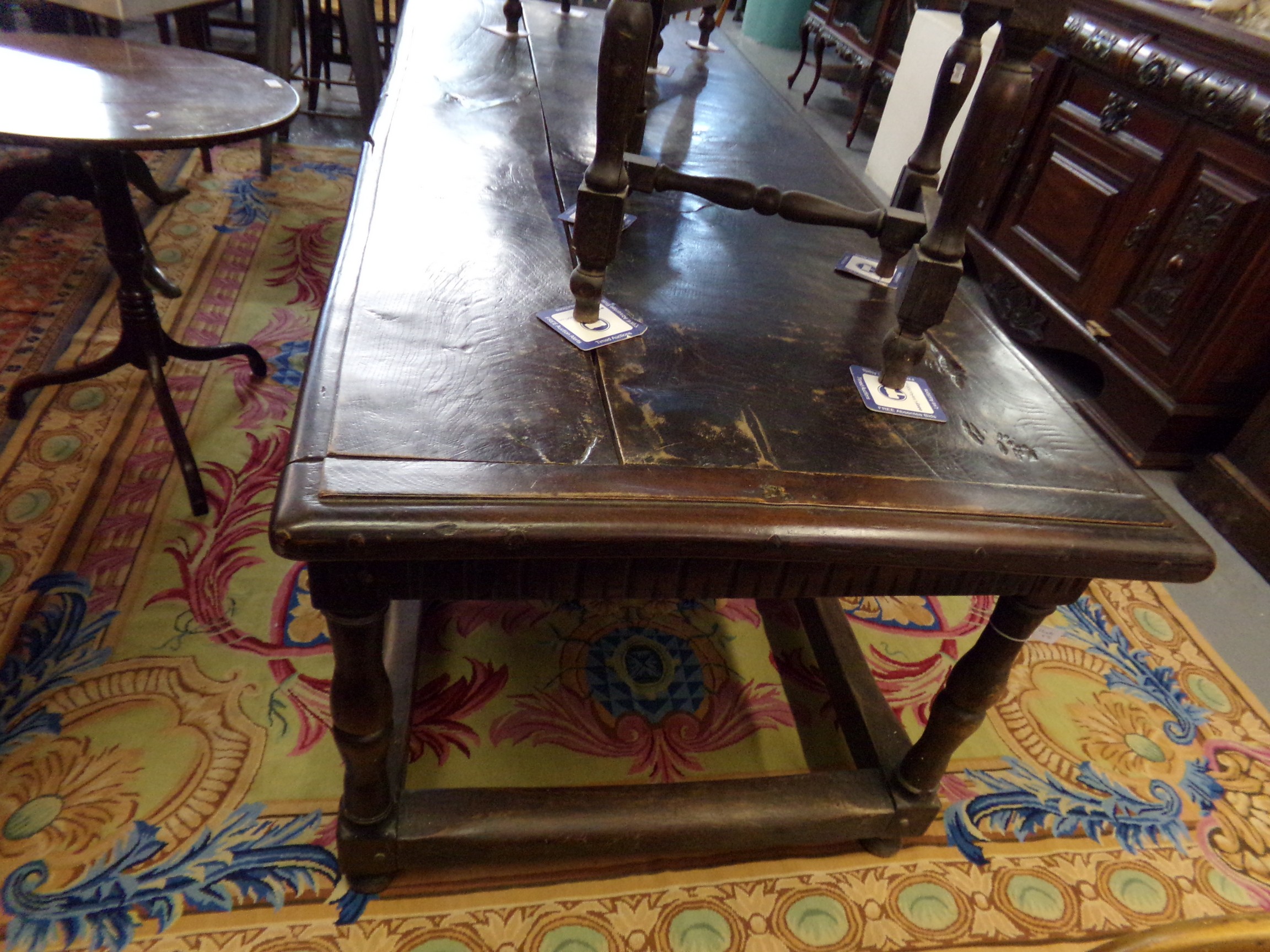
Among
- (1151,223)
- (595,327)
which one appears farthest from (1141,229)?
(595,327)

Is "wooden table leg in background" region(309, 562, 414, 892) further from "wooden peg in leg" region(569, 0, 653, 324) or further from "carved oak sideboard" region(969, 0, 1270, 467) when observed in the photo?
"carved oak sideboard" region(969, 0, 1270, 467)

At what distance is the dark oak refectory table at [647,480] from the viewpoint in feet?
2.47

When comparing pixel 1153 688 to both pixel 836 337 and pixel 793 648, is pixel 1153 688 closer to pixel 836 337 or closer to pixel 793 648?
pixel 793 648

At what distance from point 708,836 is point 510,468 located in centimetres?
65

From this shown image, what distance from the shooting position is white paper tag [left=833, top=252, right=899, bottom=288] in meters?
1.25

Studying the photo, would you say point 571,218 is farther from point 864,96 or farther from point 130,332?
point 864,96

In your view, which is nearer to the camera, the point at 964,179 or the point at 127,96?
the point at 964,179

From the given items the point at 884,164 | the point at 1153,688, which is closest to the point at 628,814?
the point at 1153,688

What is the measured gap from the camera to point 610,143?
2.72ft

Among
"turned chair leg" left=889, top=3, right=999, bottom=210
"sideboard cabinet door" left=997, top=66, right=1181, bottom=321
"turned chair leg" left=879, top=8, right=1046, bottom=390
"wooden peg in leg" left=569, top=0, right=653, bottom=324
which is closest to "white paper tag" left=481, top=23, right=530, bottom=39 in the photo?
"turned chair leg" left=889, top=3, right=999, bottom=210

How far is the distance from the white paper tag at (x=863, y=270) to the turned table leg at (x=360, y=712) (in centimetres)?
86

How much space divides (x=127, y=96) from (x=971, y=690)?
1.67m

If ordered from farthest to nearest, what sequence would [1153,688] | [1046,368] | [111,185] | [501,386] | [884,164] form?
[884,164], [1046,368], [1153,688], [111,185], [501,386]

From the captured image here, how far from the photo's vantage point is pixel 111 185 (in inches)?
59.4
